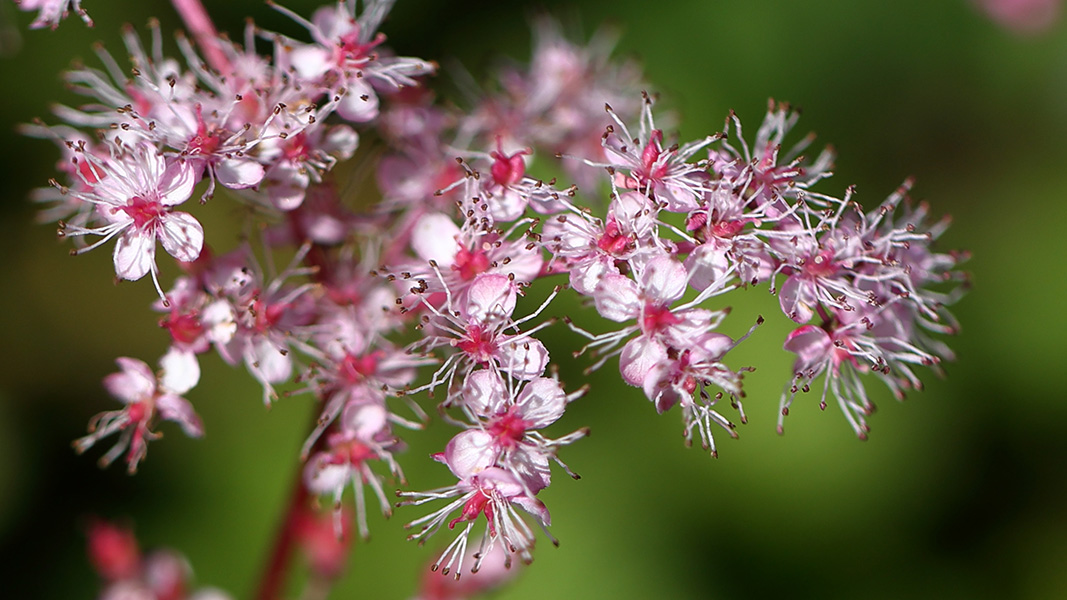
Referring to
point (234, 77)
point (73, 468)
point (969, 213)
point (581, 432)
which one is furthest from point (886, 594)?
point (73, 468)

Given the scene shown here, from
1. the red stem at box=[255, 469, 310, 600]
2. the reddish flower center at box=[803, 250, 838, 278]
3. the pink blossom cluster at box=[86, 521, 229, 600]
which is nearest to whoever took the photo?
the reddish flower center at box=[803, 250, 838, 278]

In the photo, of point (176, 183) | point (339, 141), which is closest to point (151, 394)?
point (176, 183)

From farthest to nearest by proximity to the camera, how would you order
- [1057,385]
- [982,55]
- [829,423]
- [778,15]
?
[982,55] < [778,15] < [1057,385] < [829,423]

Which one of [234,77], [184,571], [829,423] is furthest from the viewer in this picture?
[829,423]

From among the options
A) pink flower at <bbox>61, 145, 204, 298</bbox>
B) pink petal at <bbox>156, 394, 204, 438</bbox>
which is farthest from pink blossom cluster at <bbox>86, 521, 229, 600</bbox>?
pink flower at <bbox>61, 145, 204, 298</bbox>

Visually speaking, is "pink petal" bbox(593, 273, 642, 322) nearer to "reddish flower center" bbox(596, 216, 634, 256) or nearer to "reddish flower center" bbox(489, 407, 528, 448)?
"reddish flower center" bbox(596, 216, 634, 256)

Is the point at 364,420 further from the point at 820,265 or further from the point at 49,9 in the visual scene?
the point at 49,9

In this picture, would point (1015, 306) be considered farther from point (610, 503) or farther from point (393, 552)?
point (393, 552)
